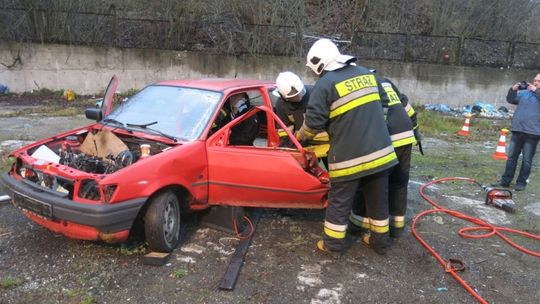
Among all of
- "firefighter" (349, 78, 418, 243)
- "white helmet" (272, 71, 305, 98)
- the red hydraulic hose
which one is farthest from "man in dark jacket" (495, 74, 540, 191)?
"white helmet" (272, 71, 305, 98)

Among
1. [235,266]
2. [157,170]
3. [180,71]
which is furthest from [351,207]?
[180,71]

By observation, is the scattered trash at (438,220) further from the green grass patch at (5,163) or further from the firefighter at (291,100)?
the green grass patch at (5,163)

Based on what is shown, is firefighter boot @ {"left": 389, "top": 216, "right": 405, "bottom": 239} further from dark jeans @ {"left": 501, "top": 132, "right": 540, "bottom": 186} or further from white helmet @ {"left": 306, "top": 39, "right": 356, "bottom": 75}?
dark jeans @ {"left": 501, "top": 132, "right": 540, "bottom": 186}

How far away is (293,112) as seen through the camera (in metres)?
4.90

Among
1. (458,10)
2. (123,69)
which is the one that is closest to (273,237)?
(123,69)

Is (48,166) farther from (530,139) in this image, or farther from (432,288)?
(530,139)

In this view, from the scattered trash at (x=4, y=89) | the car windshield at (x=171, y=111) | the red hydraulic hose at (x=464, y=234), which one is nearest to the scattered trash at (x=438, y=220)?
the red hydraulic hose at (x=464, y=234)

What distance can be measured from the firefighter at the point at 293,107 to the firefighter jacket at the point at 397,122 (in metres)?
0.66

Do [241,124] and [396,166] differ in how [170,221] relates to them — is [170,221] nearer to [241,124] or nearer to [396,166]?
[241,124]

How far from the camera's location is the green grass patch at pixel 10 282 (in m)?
3.36

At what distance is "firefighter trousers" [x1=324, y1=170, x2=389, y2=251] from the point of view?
13.1ft

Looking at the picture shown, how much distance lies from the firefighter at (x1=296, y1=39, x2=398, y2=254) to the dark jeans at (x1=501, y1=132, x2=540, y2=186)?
3447mm

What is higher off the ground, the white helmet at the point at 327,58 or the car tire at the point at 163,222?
the white helmet at the point at 327,58

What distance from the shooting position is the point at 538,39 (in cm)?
1569
